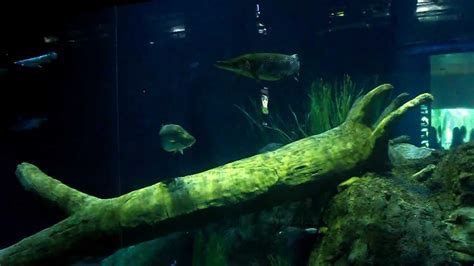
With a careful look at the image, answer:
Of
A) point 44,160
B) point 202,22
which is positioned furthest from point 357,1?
point 44,160

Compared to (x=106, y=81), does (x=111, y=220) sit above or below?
below

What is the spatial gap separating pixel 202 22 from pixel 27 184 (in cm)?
559

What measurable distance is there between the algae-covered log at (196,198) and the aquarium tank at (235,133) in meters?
0.02

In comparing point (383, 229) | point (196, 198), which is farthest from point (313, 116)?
point (383, 229)

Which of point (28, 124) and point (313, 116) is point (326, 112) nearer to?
point (313, 116)

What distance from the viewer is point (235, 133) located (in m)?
9.22

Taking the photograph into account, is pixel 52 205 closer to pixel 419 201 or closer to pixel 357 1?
pixel 419 201

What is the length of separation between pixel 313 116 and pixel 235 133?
2128 millimetres

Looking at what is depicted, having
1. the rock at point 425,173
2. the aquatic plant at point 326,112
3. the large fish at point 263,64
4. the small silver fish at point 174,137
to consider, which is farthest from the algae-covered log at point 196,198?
the aquatic plant at point 326,112

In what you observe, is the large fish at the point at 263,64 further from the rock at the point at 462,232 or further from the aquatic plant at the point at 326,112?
the aquatic plant at the point at 326,112

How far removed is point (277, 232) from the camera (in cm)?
548

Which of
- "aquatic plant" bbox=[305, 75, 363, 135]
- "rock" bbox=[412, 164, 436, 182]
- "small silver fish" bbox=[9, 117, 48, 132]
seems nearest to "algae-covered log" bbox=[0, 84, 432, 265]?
"rock" bbox=[412, 164, 436, 182]

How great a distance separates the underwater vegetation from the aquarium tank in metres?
Answer: 0.05

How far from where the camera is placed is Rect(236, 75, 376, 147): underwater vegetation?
24.8 feet
